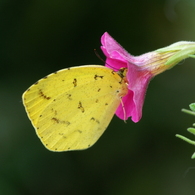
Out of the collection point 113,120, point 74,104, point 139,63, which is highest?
point 139,63

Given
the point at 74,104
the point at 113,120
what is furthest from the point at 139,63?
the point at 113,120

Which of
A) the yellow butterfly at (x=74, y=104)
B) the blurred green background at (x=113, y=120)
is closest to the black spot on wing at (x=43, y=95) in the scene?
the yellow butterfly at (x=74, y=104)

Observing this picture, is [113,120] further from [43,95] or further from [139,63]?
[139,63]

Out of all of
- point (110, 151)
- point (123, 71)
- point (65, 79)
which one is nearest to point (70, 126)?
point (65, 79)

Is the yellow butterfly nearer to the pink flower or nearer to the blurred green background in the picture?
the pink flower

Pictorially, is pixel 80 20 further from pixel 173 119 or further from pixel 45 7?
pixel 173 119

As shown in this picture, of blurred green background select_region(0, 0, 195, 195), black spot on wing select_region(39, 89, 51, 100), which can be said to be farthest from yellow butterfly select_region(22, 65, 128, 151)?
blurred green background select_region(0, 0, 195, 195)
